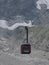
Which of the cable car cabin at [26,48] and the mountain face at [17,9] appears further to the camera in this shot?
the mountain face at [17,9]

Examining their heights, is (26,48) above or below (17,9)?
below

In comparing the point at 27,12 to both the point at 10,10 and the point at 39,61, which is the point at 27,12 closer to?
the point at 10,10

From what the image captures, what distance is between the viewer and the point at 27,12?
2.51 m

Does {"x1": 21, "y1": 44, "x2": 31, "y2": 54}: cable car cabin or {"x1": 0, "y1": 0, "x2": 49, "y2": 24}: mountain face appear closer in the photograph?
{"x1": 21, "y1": 44, "x2": 31, "y2": 54}: cable car cabin

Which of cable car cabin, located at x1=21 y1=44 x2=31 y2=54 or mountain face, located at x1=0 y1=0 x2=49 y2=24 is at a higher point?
mountain face, located at x1=0 y1=0 x2=49 y2=24

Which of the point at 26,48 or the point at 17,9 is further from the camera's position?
the point at 17,9

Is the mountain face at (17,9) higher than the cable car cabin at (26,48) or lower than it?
higher

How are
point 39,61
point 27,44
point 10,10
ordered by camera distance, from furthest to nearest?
point 39,61
point 10,10
point 27,44

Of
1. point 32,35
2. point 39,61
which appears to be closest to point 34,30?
point 32,35

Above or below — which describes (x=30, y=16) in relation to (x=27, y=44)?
above

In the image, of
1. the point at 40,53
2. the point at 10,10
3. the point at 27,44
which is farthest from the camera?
the point at 40,53

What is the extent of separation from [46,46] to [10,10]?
6.55m

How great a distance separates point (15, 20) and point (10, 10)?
95 millimetres

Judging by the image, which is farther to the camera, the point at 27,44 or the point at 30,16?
the point at 30,16
